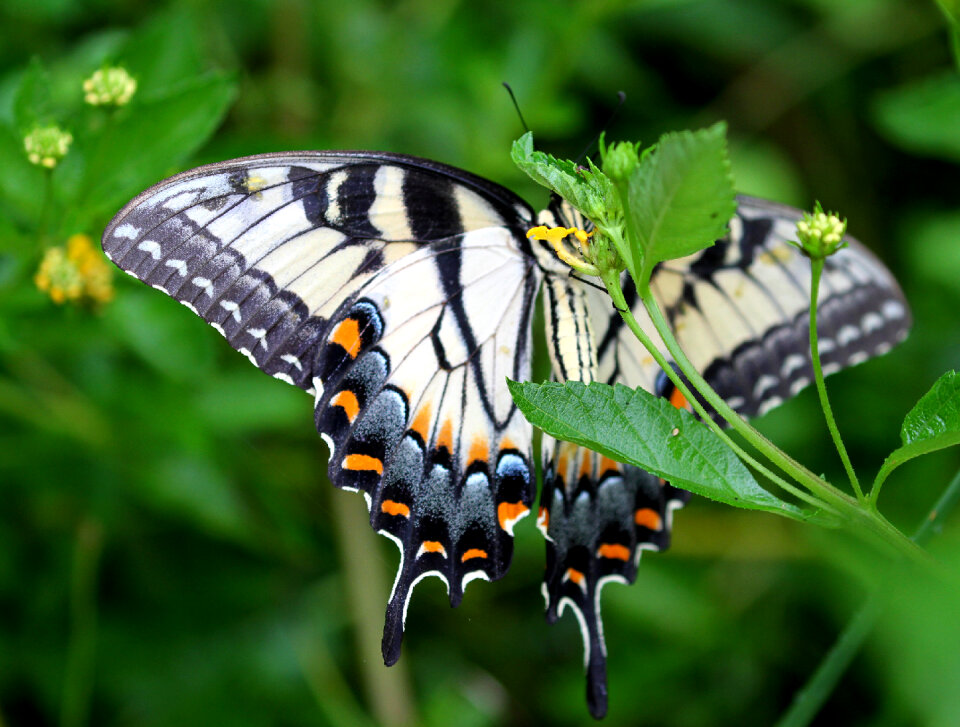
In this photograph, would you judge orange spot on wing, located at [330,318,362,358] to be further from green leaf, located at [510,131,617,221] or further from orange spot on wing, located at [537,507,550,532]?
green leaf, located at [510,131,617,221]

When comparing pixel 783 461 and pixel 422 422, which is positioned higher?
pixel 422 422

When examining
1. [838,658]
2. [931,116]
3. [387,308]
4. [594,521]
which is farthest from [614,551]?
[931,116]

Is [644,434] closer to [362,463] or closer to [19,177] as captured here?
[362,463]

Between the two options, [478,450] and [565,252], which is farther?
[478,450]

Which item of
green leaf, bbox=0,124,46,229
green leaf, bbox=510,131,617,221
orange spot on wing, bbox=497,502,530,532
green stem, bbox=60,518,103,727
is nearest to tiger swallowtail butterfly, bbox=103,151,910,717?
orange spot on wing, bbox=497,502,530,532

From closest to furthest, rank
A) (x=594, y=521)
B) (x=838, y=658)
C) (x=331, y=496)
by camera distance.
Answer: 1. (x=838, y=658)
2. (x=594, y=521)
3. (x=331, y=496)

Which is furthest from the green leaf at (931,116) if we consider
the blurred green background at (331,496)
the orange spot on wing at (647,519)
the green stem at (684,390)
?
the green stem at (684,390)
